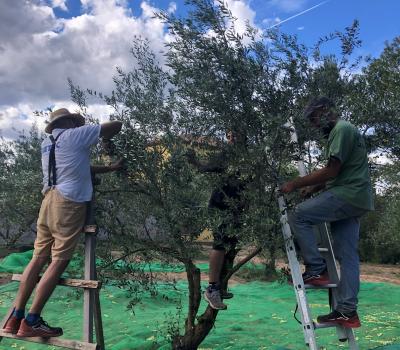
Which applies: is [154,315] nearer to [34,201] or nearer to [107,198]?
[34,201]

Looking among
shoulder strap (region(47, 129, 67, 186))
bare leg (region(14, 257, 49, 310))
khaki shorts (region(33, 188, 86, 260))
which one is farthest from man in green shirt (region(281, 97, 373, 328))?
bare leg (region(14, 257, 49, 310))

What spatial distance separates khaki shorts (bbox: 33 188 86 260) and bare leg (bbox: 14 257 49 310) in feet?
0.85

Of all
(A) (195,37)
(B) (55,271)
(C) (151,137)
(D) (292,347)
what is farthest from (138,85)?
(D) (292,347)

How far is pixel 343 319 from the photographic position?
4.84 m

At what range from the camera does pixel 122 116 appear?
5.49 m

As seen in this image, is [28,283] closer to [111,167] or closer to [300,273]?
[111,167]

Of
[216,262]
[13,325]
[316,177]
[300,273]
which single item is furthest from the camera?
[216,262]

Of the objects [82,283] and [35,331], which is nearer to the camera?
[35,331]

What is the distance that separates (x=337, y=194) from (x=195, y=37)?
206 cm

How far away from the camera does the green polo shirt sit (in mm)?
4738

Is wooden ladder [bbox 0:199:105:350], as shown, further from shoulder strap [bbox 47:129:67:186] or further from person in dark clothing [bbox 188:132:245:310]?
person in dark clothing [bbox 188:132:245:310]

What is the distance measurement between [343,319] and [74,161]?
3.09m

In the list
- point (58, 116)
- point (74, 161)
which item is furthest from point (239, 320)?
point (58, 116)

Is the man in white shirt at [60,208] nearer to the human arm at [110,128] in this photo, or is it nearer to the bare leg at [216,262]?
the human arm at [110,128]
